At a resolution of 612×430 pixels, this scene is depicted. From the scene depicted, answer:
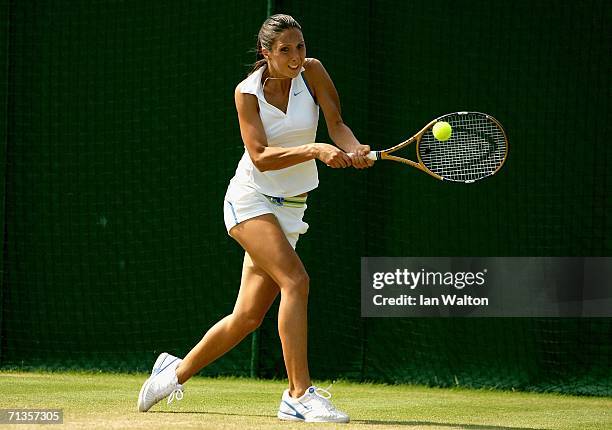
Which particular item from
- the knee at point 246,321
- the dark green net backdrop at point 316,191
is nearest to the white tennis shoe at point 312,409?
the knee at point 246,321

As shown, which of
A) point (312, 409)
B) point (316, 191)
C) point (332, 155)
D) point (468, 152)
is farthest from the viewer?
point (316, 191)

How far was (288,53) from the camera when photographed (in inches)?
165

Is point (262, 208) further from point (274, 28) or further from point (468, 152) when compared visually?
point (468, 152)

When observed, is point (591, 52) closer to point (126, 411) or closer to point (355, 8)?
point (355, 8)

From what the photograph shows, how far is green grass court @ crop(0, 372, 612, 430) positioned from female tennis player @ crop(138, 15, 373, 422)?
160mm

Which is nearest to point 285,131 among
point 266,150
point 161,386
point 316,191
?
point 266,150

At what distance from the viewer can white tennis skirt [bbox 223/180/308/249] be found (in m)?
4.30

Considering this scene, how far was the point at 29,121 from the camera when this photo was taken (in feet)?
23.2

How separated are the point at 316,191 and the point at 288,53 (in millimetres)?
2415

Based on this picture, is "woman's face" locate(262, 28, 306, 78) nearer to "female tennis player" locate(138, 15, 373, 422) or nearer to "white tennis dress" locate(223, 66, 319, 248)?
"female tennis player" locate(138, 15, 373, 422)

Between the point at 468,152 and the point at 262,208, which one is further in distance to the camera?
the point at 468,152

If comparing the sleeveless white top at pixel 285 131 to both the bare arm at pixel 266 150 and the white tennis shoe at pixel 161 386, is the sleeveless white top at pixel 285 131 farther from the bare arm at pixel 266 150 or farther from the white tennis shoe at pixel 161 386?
the white tennis shoe at pixel 161 386

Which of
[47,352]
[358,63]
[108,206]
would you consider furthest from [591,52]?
[47,352]

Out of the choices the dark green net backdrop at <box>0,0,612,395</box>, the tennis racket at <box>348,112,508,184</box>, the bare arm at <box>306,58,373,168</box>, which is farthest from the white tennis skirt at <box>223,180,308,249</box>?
the dark green net backdrop at <box>0,0,612,395</box>
